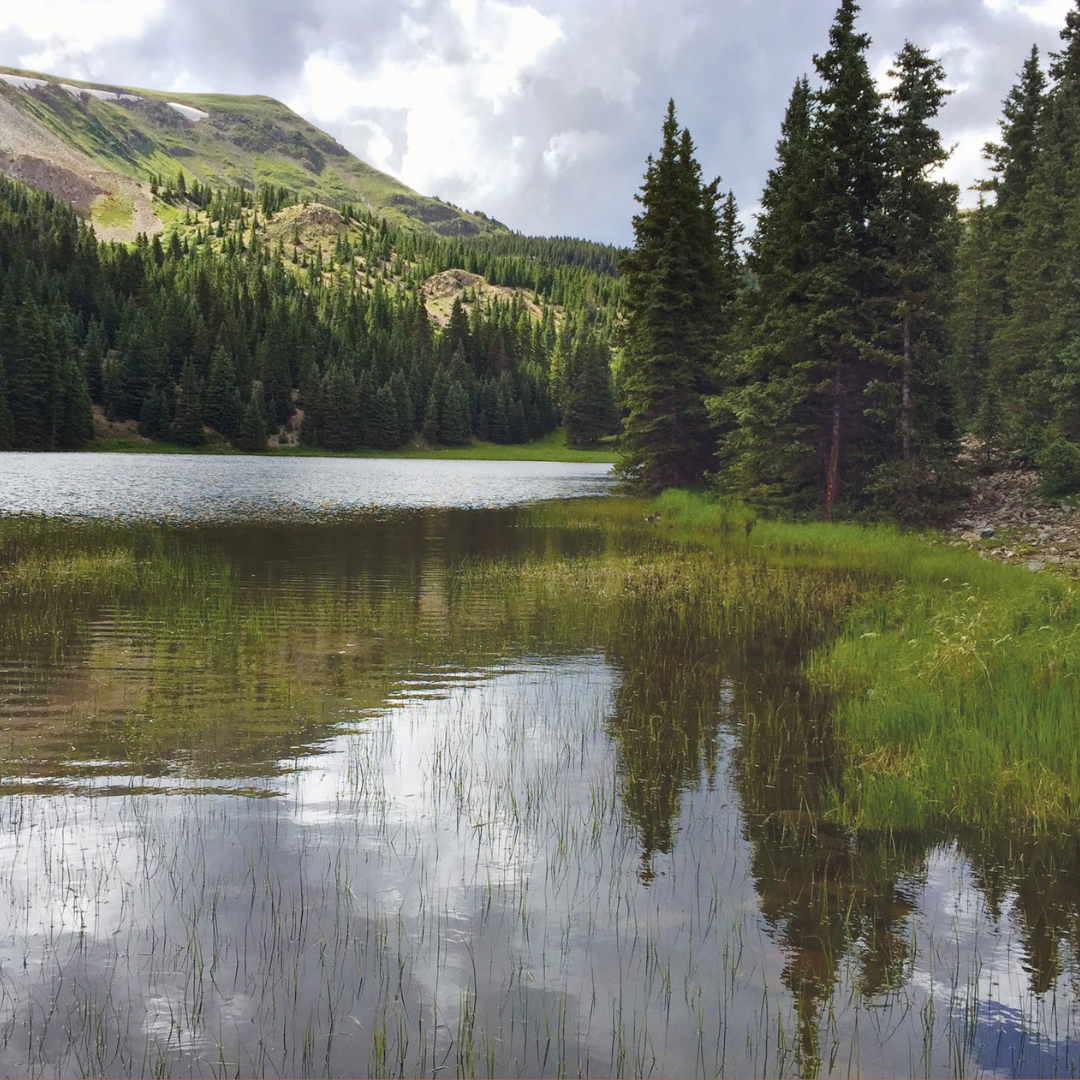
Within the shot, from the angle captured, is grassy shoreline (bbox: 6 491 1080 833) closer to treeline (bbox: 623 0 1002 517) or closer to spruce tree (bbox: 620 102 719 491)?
treeline (bbox: 623 0 1002 517)

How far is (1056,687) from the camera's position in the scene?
9641 millimetres

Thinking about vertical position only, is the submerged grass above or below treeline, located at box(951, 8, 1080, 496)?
below

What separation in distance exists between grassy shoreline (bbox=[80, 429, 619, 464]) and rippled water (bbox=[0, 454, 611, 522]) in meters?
28.0

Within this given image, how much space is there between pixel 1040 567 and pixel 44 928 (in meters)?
21.3

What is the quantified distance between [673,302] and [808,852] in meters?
37.3

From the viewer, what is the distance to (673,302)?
41.8 metres

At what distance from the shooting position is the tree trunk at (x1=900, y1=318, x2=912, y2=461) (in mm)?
27438

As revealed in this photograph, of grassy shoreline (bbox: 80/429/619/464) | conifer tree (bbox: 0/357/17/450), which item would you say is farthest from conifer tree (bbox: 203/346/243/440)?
conifer tree (bbox: 0/357/17/450)

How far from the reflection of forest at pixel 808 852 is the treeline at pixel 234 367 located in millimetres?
104170

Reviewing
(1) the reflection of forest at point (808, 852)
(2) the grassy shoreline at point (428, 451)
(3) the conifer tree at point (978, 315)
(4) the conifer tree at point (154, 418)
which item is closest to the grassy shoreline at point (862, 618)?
(1) the reflection of forest at point (808, 852)

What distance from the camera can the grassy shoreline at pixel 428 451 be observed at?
4318 inches

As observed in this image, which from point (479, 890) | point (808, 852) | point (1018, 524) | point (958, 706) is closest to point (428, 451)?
point (1018, 524)

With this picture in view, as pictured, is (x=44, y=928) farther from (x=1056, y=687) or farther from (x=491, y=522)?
(x=491, y=522)

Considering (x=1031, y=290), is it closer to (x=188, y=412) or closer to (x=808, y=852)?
(x=808, y=852)
